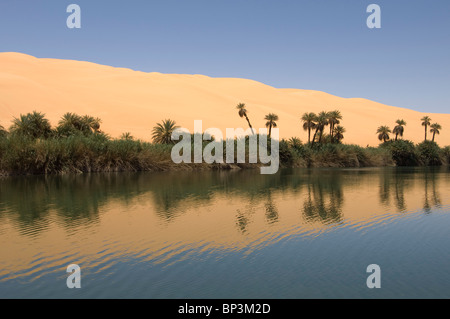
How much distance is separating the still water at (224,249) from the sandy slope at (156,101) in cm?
5770

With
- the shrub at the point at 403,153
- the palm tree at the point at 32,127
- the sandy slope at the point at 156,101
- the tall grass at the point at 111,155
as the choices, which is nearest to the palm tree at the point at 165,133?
the tall grass at the point at 111,155

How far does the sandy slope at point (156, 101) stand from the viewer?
78500 mm

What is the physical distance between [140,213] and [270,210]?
4.24 m

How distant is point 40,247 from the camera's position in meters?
9.02

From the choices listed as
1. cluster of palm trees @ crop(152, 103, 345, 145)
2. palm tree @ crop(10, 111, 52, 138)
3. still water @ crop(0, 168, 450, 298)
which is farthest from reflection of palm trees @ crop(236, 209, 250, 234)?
cluster of palm trees @ crop(152, 103, 345, 145)

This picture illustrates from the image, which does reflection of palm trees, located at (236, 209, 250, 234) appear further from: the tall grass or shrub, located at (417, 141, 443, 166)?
shrub, located at (417, 141, 443, 166)

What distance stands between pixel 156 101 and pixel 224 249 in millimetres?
90277

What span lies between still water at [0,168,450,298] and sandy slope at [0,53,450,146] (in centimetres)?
5770

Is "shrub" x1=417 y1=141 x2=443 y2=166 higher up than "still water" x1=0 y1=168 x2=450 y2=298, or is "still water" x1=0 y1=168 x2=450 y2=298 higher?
"shrub" x1=417 y1=141 x2=443 y2=166

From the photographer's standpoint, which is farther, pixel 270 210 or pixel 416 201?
pixel 416 201

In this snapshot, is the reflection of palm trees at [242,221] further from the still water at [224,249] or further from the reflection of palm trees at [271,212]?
the reflection of palm trees at [271,212]

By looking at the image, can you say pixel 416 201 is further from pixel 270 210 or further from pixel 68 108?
pixel 68 108

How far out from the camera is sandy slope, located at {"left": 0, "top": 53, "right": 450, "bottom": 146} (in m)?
78.5
